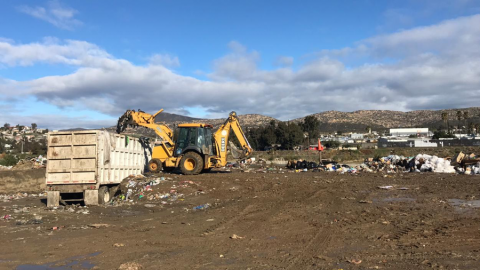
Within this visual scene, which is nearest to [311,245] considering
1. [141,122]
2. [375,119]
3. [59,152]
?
[59,152]

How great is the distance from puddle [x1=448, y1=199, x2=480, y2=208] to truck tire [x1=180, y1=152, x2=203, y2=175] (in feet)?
32.6

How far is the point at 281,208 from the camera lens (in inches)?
397

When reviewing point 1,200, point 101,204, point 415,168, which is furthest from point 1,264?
point 415,168

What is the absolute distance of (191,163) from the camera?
1739 cm

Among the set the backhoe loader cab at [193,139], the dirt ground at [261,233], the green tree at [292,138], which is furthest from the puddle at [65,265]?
the green tree at [292,138]

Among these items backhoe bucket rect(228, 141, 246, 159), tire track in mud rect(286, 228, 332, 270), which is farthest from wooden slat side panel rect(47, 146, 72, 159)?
backhoe bucket rect(228, 141, 246, 159)

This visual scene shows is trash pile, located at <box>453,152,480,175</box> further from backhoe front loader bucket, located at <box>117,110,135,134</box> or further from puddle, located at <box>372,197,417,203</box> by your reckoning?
backhoe front loader bucket, located at <box>117,110,135,134</box>

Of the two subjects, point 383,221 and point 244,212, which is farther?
point 244,212

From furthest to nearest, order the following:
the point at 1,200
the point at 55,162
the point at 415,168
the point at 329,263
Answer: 1. the point at 415,168
2. the point at 1,200
3. the point at 55,162
4. the point at 329,263

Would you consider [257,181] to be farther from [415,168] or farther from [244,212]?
[415,168]

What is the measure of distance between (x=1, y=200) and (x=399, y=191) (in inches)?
531

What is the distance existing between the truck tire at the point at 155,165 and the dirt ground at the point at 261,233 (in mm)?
5235

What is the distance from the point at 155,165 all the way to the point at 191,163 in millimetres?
1638

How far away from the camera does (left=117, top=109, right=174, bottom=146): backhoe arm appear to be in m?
17.5
